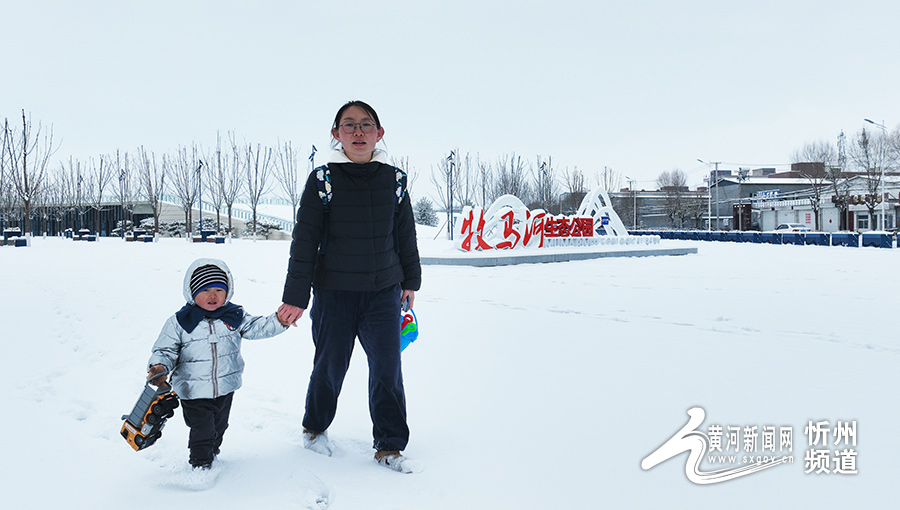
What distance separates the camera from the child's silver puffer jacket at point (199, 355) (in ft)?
8.10

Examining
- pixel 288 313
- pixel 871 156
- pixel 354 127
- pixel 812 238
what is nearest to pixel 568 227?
pixel 812 238

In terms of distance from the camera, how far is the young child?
2482 mm

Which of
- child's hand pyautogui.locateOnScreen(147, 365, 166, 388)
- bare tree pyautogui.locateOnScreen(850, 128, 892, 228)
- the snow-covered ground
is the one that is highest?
bare tree pyautogui.locateOnScreen(850, 128, 892, 228)

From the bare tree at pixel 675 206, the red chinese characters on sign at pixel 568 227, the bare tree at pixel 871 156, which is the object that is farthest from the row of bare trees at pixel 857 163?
the red chinese characters on sign at pixel 568 227

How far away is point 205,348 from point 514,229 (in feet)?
55.9

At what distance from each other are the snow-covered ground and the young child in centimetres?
22

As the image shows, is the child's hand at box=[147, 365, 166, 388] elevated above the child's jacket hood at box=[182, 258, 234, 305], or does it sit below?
below

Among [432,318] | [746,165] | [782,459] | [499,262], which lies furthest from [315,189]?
[746,165]

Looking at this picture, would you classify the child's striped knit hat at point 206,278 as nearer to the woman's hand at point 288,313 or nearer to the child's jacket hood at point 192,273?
the child's jacket hood at point 192,273

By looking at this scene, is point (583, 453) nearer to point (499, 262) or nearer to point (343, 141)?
point (343, 141)

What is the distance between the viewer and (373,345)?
2.71 meters

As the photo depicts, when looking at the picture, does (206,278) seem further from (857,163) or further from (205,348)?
(857,163)

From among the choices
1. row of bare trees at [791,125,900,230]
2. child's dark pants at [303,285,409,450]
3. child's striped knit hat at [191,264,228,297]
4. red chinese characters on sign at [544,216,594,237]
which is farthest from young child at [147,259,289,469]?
row of bare trees at [791,125,900,230]

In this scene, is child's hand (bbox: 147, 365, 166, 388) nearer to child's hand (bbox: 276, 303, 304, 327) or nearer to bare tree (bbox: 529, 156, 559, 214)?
child's hand (bbox: 276, 303, 304, 327)
